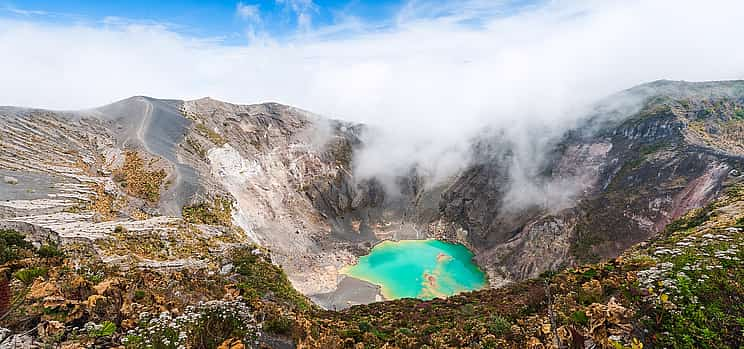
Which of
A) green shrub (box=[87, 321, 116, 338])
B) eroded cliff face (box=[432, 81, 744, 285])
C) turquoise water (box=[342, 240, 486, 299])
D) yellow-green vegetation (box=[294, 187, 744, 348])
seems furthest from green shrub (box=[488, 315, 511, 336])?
turquoise water (box=[342, 240, 486, 299])

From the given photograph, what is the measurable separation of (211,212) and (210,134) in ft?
97.9

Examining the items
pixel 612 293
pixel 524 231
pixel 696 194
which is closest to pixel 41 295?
pixel 612 293

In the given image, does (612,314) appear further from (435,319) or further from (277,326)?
(435,319)

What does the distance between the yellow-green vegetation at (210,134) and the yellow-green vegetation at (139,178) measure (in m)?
19.8

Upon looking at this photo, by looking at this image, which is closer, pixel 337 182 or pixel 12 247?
pixel 12 247

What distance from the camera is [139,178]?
37812 mm

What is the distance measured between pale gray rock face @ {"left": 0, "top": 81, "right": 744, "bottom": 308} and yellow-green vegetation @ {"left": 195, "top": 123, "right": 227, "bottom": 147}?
1.31ft

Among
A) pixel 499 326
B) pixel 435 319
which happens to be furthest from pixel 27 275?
pixel 435 319

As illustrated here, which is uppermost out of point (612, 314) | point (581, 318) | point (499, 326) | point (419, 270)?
point (612, 314)

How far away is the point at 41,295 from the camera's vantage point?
810cm

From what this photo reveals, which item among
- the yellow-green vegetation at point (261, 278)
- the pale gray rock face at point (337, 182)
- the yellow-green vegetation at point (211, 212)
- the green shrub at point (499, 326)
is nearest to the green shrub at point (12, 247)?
the pale gray rock face at point (337, 182)

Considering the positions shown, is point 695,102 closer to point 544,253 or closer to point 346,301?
point 544,253

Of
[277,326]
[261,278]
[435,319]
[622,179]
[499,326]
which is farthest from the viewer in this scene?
[622,179]

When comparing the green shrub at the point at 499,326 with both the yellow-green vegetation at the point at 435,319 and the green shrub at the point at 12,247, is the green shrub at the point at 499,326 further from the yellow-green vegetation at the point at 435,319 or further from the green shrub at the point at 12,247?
the green shrub at the point at 12,247
